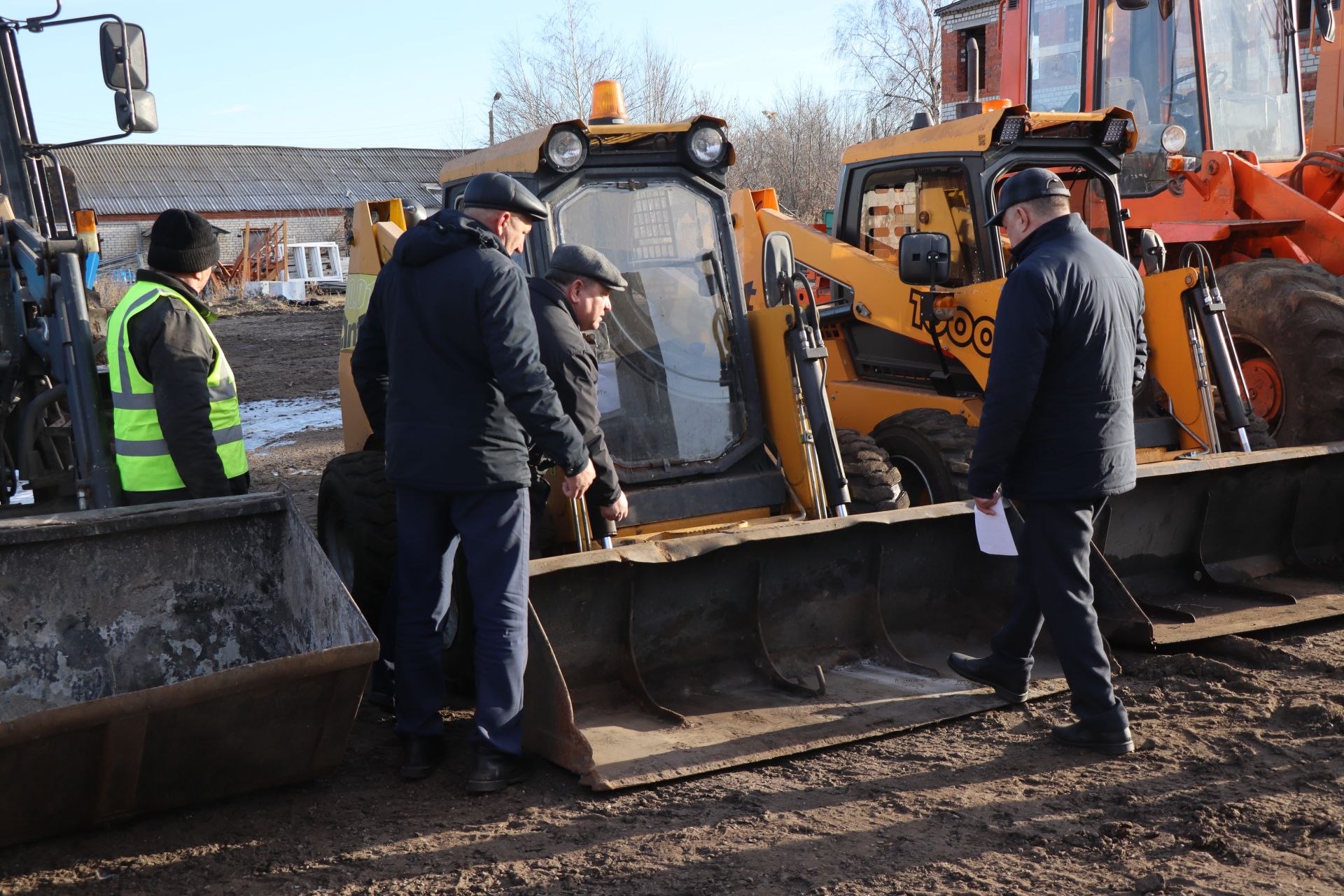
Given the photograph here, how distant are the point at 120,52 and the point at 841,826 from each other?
4.83 metres

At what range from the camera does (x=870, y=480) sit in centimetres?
555

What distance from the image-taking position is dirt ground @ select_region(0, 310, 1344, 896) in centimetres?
332

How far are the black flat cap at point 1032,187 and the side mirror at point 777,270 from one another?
4.02 ft

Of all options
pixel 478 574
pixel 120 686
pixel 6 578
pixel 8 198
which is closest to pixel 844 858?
pixel 478 574

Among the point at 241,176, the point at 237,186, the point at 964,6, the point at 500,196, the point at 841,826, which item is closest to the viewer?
the point at 841,826

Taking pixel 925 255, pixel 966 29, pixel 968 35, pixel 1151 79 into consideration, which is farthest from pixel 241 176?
pixel 925 255

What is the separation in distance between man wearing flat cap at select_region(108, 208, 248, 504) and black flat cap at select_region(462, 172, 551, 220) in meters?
0.96

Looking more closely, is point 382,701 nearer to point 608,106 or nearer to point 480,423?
point 480,423

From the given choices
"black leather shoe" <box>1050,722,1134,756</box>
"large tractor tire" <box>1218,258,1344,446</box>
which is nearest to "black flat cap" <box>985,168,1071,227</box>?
"black leather shoe" <box>1050,722,1134,756</box>

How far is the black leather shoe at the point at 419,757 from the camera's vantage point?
409 cm

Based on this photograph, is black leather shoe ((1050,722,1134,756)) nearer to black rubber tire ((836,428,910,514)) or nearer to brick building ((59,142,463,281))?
black rubber tire ((836,428,910,514))

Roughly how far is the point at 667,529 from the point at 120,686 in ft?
7.04

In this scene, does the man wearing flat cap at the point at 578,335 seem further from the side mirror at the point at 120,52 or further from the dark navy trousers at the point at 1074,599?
the side mirror at the point at 120,52

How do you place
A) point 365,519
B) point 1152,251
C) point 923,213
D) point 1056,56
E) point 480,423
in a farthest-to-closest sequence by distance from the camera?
point 1056,56 → point 923,213 → point 1152,251 → point 365,519 → point 480,423
